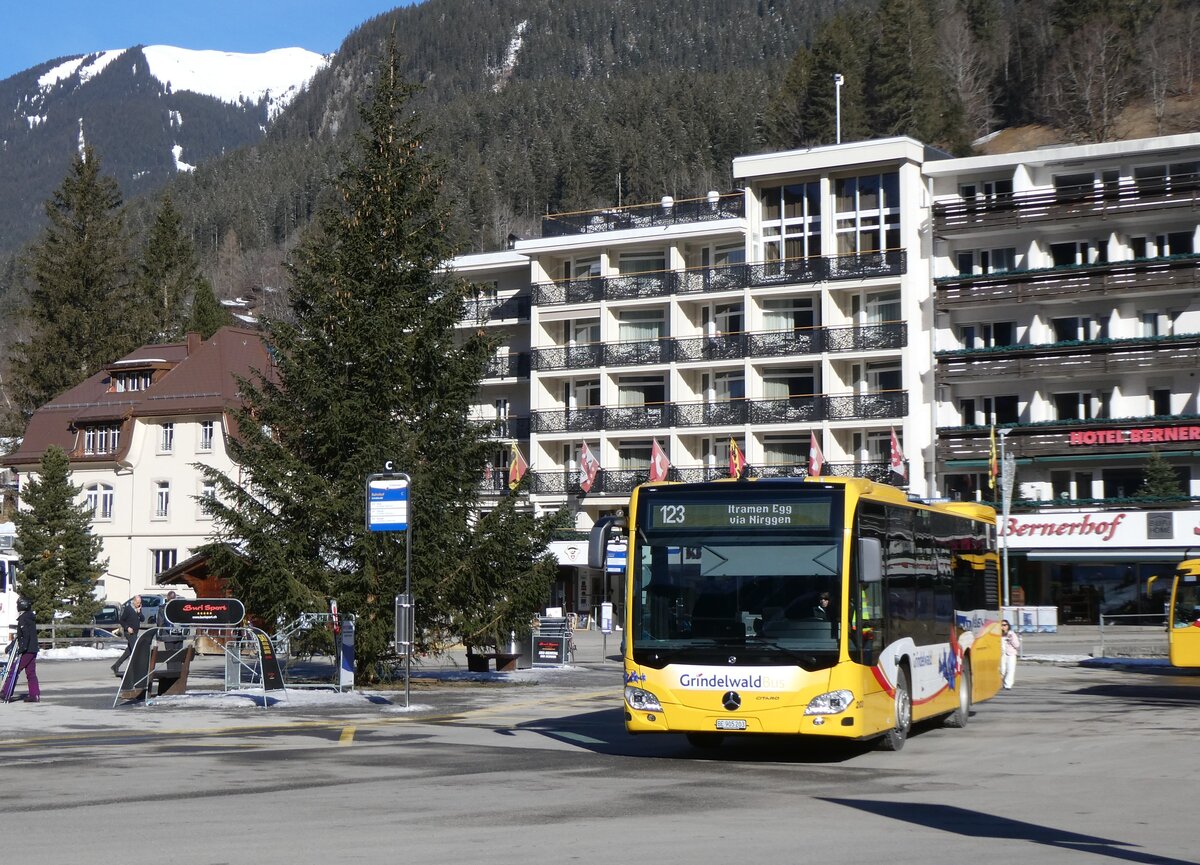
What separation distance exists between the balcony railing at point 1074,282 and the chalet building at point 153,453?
3125 centimetres

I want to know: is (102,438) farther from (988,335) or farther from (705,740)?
(705,740)

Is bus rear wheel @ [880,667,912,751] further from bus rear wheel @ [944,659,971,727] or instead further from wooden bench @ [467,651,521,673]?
wooden bench @ [467,651,521,673]

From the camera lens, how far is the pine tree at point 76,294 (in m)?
87.8

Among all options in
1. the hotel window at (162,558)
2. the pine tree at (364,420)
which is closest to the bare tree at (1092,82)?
A: the hotel window at (162,558)

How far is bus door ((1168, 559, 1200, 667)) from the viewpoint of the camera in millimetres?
35656

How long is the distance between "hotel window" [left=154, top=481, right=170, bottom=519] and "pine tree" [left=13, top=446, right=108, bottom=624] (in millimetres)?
21363

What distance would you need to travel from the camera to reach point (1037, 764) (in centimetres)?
1708

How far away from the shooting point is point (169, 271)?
10675cm

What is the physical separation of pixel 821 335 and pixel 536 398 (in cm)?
1468

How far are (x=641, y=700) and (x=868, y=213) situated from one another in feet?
182

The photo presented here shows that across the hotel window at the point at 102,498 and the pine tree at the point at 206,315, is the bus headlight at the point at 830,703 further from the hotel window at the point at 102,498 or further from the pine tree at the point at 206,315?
the pine tree at the point at 206,315

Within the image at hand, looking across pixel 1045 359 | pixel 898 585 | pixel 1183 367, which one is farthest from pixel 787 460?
pixel 898 585

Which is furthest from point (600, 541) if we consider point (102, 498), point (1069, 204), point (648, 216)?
point (102, 498)

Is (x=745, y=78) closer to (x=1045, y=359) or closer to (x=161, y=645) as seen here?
(x=1045, y=359)
